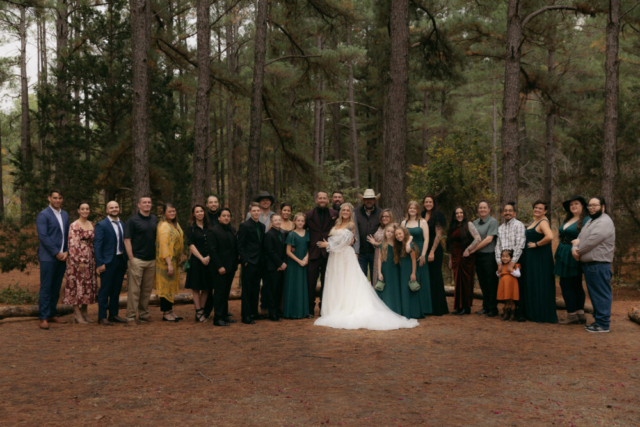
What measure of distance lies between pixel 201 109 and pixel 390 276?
235 inches

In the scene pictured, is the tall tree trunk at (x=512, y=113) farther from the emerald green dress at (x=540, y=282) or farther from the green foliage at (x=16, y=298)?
the green foliage at (x=16, y=298)

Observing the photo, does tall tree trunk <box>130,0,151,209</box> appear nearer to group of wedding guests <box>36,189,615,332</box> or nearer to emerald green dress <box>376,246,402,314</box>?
group of wedding guests <box>36,189,615,332</box>

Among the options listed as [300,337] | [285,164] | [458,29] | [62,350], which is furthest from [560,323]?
[458,29]

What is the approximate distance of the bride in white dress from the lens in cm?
770

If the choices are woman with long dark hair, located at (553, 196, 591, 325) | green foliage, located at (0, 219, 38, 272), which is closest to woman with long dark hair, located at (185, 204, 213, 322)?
woman with long dark hair, located at (553, 196, 591, 325)

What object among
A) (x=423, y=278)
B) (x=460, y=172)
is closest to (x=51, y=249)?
(x=423, y=278)

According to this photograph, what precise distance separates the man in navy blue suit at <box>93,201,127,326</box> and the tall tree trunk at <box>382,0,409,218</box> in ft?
16.6

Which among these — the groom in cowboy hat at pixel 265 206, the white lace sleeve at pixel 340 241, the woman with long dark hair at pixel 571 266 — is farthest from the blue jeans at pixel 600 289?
the groom in cowboy hat at pixel 265 206

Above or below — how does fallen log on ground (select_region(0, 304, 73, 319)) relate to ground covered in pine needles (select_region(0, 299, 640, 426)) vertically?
above

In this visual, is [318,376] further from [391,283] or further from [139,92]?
[139,92]

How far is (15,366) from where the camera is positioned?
5.35 meters

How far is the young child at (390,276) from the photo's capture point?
8.12 metres

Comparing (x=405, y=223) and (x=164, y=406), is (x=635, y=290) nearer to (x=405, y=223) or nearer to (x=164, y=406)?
(x=405, y=223)

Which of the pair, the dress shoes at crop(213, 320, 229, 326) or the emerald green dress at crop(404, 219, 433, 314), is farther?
the emerald green dress at crop(404, 219, 433, 314)
